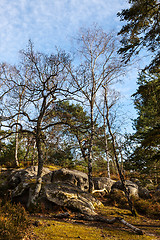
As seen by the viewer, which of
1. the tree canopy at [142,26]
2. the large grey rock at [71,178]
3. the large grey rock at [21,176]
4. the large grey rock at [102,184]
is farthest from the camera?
the large grey rock at [102,184]

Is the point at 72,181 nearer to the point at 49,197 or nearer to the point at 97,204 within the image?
the point at 97,204

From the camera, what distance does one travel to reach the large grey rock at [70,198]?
29.7ft

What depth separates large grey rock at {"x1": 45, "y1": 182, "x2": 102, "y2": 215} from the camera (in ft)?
29.7

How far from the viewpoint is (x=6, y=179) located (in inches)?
544

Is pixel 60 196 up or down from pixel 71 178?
down

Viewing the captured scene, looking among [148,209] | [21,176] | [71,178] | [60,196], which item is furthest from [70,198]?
[21,176]

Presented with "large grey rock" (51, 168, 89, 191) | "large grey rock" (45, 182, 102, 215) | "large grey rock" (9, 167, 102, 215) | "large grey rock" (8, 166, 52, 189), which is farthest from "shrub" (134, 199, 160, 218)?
"large grey rock" (8, 166, 52, 189)

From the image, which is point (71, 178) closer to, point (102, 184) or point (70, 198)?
point (102, 184)

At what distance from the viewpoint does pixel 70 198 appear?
952 centimetres

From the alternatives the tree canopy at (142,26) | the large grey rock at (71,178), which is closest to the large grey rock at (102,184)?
the large grey rock at (71,178)

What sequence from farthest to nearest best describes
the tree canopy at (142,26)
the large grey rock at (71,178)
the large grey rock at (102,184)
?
the large grey rock at (102,184), the large grey rock at (71,178), the tree canopy at (142,26)

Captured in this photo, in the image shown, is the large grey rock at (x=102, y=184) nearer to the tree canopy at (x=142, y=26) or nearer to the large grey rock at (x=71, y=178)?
the large grey rock at (x=71, y=178)

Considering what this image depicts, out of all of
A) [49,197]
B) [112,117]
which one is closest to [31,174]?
[49,197]

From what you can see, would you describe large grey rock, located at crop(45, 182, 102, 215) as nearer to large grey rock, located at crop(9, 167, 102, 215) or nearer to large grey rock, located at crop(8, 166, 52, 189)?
large grey rock, located at crop(9, 167, 102, 215)
